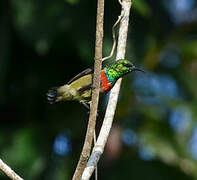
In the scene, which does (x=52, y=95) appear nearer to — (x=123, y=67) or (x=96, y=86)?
(x=123, y=67)

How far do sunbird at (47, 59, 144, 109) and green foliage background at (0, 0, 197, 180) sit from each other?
0.97 m

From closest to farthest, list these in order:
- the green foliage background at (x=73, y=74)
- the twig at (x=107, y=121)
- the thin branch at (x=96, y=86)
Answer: the thin branch at (x=96, y=86) → the twig at (x=107, y=121) → the green foliage background at (x=73, y=74)

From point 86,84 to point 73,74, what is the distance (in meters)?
1.52

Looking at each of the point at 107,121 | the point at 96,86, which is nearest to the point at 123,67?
the point at 107,121

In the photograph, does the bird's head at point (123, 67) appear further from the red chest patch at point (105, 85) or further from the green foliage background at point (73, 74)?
the green foliage background at point (73, 74)

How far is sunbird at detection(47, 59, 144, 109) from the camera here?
4078 millimetres

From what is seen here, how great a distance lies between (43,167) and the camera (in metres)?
5.59

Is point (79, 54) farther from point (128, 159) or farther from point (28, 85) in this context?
point (128, 159)

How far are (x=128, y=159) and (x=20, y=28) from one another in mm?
1528

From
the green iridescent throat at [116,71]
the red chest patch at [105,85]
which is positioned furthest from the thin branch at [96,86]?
the green iridescent throat at [116,71]

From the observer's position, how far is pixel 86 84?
4.11 metres

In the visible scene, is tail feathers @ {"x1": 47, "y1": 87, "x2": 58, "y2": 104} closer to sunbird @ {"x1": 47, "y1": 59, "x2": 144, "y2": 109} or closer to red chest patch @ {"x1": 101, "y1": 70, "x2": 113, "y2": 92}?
sunbird @ {"x1": 47, "y1": 59, "x2": 144, "y2": 109}

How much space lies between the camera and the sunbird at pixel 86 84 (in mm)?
4078

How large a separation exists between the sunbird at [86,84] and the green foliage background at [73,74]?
0.97 meters
